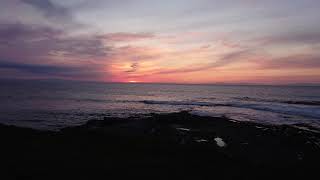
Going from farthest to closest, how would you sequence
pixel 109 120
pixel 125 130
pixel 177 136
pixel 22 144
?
pixel 109 120
pixel 125 130
pixel 177 136
pixel 22 144

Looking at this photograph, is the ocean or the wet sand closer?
the wet sand

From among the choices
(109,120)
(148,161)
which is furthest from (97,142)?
(109,120)

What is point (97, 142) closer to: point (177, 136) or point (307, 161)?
point (177, 136)

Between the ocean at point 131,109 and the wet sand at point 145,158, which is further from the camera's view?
the ocean at point 131,109

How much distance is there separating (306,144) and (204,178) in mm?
11692

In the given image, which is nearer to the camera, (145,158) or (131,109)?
(145,158)

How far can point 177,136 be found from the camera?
2041 centimetres

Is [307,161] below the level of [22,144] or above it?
below

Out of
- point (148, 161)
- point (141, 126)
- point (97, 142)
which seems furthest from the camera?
point (141, 126)

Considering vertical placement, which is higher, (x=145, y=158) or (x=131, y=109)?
(x=145, y=158)

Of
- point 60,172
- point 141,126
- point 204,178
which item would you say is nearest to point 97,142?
point 60,172

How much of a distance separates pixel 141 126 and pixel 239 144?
9093mm

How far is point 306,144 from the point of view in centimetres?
1908

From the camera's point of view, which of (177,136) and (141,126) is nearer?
(177,136)
